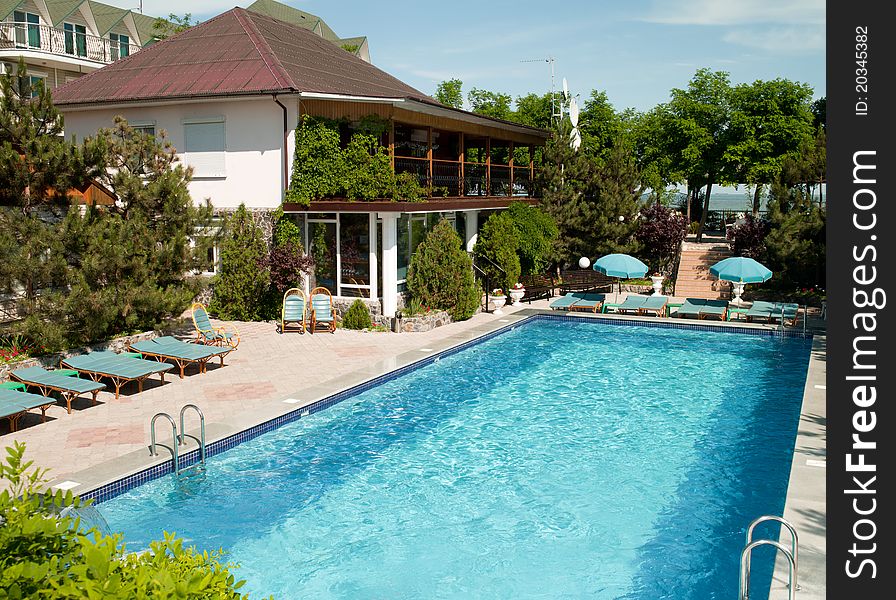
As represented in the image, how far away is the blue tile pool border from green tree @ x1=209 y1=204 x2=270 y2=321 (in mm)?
6607

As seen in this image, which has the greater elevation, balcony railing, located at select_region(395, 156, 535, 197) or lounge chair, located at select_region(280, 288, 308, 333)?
balcony railing, located at select_region(395, 156, 535, 197)

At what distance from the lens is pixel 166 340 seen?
53.8ft

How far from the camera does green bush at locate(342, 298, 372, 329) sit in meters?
21.1

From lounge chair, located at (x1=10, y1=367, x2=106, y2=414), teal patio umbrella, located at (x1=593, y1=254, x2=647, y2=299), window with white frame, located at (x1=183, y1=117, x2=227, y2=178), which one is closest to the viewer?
lounge chair, located at (x1=10, y1=367, x2=106, y2=414)

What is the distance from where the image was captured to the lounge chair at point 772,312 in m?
22.1

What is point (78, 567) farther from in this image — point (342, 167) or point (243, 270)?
point (243, 270)

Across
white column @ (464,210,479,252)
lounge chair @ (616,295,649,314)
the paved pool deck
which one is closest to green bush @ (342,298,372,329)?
the paved pool deck

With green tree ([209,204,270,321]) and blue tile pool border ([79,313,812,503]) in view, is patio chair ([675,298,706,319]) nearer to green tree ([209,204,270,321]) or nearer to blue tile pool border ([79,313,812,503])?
blue tile pool border ([79,313,812,503])

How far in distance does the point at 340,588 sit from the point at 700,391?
10.3 m

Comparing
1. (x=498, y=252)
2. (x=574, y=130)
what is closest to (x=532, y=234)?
(x=498, y=252)

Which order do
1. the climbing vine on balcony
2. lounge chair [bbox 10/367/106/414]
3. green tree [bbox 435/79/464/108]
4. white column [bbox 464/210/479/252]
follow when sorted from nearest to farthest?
lounge chair [bbox 10/367/106/414] < the climbing vine on balcony < white column [bbox 464/210/479/252] < green tree [bbox 435/79/464/108]

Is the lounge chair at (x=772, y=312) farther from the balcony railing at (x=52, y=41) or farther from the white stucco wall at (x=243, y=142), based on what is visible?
the balcony railing at (x=52, y=41)

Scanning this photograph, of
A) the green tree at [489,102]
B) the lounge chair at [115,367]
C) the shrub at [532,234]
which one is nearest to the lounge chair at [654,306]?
the shrub at [532,234]

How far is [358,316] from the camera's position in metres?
21.1
